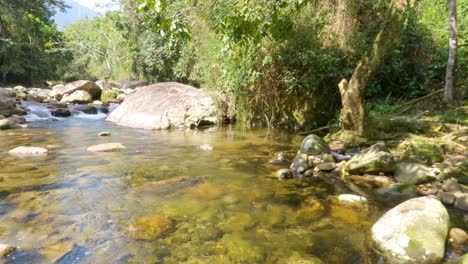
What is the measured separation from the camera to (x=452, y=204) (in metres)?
3.90

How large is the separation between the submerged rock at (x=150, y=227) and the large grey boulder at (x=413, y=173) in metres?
3.34

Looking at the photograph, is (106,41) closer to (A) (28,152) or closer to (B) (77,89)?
(B) (77,89)

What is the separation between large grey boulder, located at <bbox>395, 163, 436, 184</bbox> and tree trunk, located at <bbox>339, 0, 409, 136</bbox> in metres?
→ 1.58

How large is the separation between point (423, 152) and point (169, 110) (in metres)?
7.85

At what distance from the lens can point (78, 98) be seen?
17.4 metres

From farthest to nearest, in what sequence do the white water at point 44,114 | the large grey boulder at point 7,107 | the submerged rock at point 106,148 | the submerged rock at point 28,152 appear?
the white water at point 44,114, the large grey boulder at point 7,107, the submerged rock at point 106,148, the submerged rock at point 28,152

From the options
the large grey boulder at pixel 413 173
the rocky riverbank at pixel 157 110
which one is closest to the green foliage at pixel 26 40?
the rocky riverbank at pixel 157 110

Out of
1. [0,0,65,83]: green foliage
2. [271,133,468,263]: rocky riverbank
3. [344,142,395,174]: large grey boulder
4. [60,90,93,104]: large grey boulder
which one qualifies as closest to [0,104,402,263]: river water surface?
[271,133,468,263]: rocky riverbank

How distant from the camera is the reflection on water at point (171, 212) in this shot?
9.47 ft

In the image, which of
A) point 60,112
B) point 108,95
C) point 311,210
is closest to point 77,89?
point 108,95

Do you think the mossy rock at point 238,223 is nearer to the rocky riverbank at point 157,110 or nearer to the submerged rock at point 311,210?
the submerged rock at point 311,210

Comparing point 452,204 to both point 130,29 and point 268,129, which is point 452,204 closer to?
point 268,129

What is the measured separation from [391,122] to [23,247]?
619 centimetres

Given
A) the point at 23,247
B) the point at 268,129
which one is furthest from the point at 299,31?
the point at 23,247
